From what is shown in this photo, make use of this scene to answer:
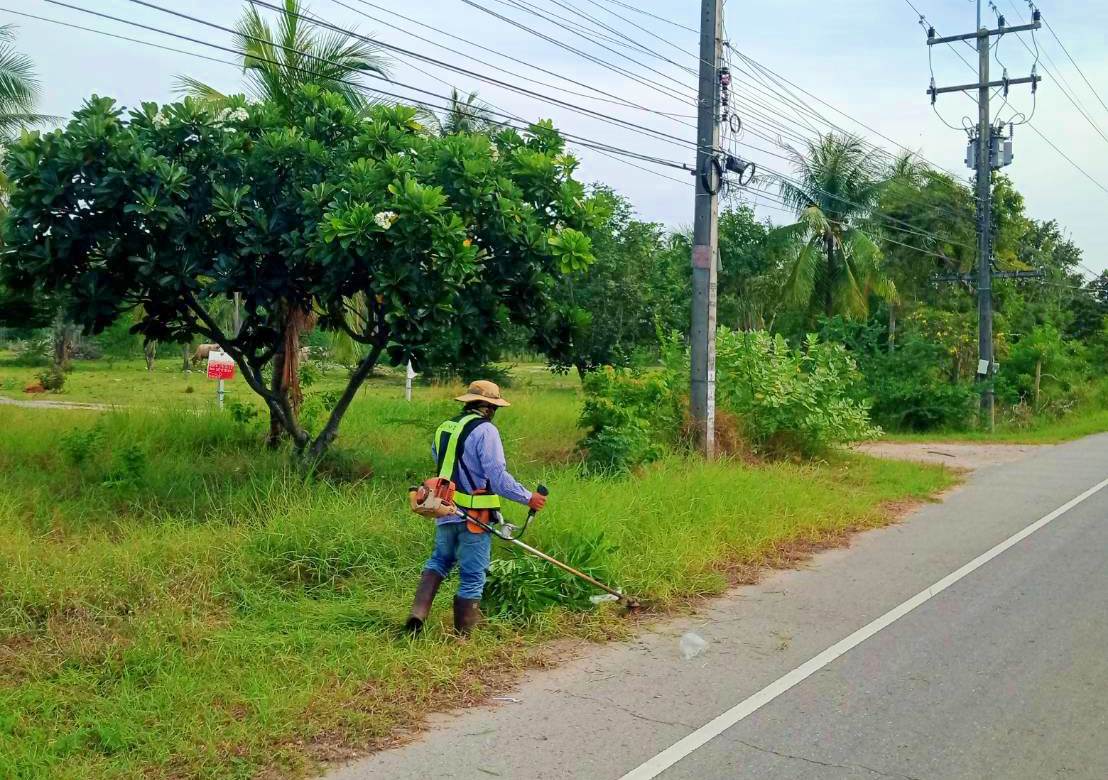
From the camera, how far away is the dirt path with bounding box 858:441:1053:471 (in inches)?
733

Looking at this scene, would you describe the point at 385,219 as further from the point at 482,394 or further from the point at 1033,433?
the point at 1033,433

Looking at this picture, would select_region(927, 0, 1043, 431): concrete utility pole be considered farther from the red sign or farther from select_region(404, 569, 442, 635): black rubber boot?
select_region(404, 569, 442, 635): black rubber boot

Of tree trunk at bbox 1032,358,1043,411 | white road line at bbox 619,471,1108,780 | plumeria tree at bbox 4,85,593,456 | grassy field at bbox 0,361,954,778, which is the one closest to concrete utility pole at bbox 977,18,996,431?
tree trunk at bbox 1032,358,1043,411

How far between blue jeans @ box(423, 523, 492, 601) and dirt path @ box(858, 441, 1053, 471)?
42.2ft

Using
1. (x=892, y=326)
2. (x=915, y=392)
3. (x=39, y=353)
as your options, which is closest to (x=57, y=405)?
(x=915, y=392)

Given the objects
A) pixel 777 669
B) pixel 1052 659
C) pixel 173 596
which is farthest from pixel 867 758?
Result: pixel 173 596

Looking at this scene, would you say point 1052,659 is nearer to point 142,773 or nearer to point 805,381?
point 142,773

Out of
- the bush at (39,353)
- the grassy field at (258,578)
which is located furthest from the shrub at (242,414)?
the bush at (39,353)

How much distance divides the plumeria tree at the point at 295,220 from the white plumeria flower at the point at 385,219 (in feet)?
0.06

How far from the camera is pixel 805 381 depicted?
15.0m

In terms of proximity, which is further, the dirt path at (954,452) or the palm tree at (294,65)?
the dirt path at (954,452)

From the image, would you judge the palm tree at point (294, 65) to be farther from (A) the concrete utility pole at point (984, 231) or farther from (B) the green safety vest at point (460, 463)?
(A) the concrete utility pole at point (984, 231)

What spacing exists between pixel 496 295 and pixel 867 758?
619 centimetres

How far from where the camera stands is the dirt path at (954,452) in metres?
18.6
